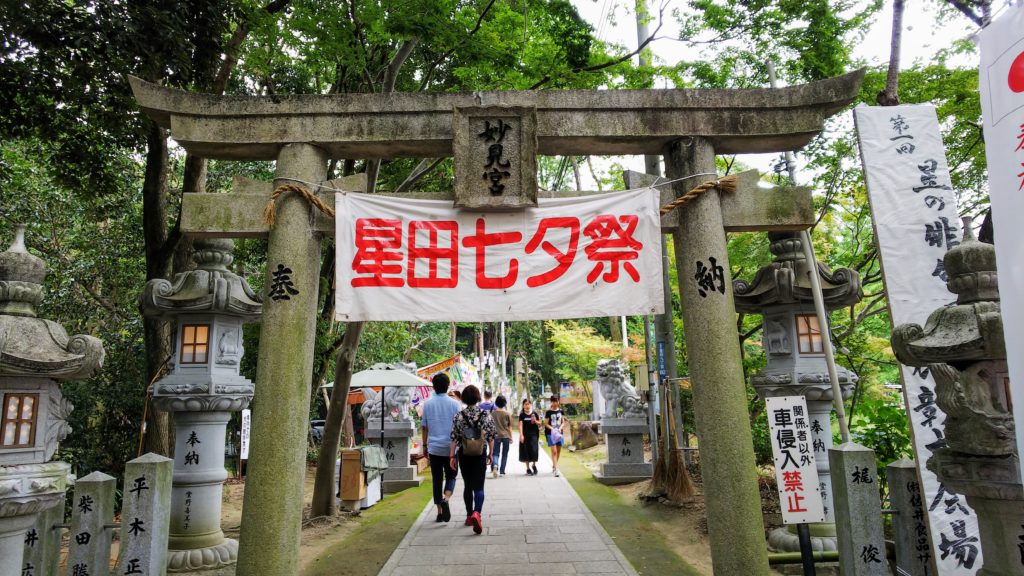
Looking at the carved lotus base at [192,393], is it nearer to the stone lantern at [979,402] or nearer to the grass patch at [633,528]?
the grass patch at [633,528]

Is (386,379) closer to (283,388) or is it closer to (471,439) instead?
(471,439)

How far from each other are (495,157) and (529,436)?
11277mm

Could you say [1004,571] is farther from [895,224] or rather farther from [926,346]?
[895,224]

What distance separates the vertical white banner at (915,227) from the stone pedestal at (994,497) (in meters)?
1.54

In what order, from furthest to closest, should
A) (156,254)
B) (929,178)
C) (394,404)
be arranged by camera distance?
(394,404), (156,254), (929,178)

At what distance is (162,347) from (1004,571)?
400 inches

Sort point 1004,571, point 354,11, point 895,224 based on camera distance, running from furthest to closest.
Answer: point 354,11 → point 895,224 → point 1004,571

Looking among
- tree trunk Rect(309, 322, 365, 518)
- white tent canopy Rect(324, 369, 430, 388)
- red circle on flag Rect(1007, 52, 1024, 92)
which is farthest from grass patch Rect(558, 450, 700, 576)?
red circle on flag Rect(1007, 52, 1024, 92)

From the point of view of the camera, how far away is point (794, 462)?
4.75 metres

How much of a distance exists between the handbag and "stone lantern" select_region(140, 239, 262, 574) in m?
2.88

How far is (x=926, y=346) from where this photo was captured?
3486 millimetres

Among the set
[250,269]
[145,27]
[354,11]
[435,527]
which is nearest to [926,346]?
[435,527]

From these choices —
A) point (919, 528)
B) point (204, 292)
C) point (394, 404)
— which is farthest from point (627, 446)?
point (204, 292)

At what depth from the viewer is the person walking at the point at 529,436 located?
1441 cm
